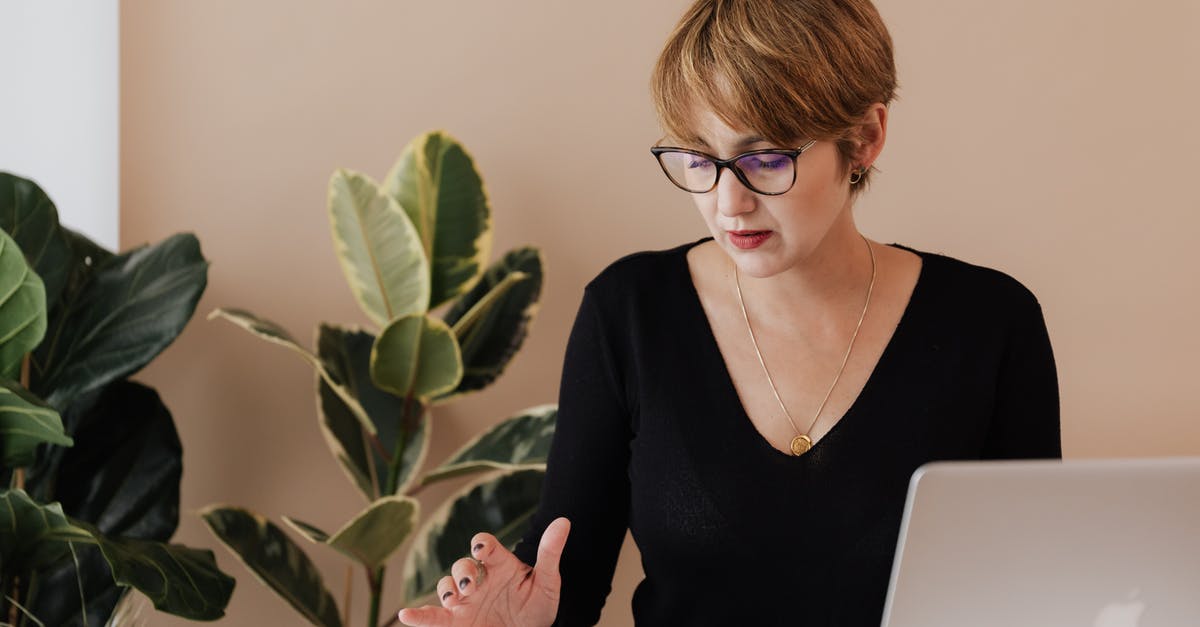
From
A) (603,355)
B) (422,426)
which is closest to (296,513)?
(422,426)

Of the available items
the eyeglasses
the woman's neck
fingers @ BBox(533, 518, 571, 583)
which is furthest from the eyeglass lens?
fingers @ BBox(533, 518, 571, 583)

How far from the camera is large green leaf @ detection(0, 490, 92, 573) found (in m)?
1.45

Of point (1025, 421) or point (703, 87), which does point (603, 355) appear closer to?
point (703, 87)

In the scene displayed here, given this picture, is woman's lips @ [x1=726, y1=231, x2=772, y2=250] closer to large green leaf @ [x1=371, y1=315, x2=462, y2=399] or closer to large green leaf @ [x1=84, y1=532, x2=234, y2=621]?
large green leaf @ [x1=371, y1=315, x2=462, y2=399]

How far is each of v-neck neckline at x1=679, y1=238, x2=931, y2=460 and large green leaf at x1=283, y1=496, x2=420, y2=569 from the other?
0.57 meters

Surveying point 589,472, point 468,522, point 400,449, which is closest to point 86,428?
point 400,449

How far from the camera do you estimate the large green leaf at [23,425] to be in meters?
1.45

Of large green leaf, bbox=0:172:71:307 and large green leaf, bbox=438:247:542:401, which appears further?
large green leaf, bbox=438:247:542:401

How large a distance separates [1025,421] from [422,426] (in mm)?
990

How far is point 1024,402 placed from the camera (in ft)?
4.50

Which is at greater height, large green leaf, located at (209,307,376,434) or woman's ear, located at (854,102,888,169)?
woman's ear, located at (854,102,888,169)

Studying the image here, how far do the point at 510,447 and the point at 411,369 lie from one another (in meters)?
0.20

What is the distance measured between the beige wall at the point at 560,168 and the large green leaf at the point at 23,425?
46 centimetres

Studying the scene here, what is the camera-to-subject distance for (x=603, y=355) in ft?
4.60
